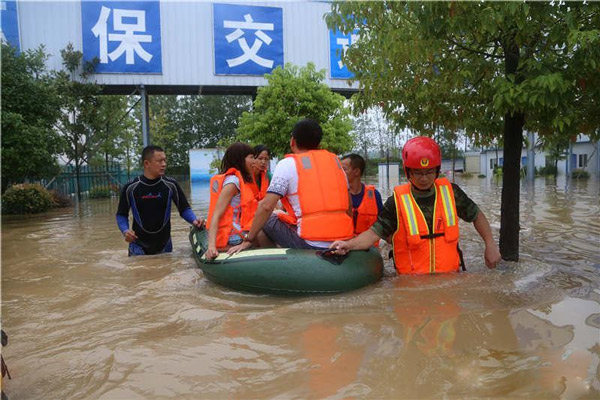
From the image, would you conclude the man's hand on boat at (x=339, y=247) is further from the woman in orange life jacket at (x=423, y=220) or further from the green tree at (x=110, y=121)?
the green tree at (x=110, y=121)

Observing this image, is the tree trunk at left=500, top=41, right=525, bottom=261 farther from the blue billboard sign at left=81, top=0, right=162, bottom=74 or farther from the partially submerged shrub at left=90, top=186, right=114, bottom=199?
the partially submerged shrub at left=90, top=186, right=114, bottom=199

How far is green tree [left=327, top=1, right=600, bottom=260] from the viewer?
3855 mm

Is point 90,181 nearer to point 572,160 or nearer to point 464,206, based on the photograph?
point 464,206

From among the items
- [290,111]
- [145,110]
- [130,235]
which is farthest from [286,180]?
[145,110]

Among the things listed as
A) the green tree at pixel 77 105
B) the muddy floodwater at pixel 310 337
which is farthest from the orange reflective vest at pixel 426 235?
the green tree at pixel 77 105

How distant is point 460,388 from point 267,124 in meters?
12.2

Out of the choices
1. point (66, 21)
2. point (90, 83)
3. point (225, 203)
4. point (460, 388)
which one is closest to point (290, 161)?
point (225, 203)

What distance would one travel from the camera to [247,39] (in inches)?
741

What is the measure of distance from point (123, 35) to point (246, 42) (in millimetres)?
4592

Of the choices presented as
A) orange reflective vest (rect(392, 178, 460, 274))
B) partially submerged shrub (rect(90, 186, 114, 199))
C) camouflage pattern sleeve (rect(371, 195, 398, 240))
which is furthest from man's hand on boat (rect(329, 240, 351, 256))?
partially submerged shrub (rect(90, 186, 114, 199))

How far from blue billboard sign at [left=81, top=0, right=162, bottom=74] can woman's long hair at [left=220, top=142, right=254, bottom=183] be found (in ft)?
49.4

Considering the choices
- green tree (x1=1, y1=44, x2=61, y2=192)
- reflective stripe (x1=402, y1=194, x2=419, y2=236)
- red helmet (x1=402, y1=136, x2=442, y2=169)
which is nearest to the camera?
red helmet (x1=402, y1=136, x2=442, y2=169)

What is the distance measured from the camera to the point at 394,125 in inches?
229

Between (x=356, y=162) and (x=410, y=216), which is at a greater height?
(x=356, y=162)
